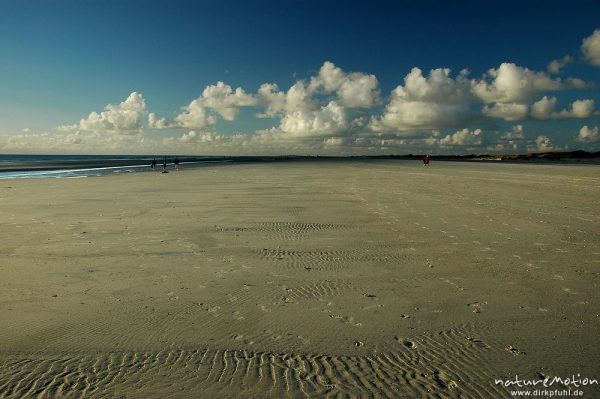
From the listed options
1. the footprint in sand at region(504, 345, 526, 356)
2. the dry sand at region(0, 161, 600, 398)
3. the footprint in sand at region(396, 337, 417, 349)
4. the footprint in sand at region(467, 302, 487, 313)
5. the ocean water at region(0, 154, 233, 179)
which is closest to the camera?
the dry sand at region(0, 161, 600, 398)

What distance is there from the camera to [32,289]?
618cm

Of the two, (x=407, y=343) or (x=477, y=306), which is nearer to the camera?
(x=407, y=343)

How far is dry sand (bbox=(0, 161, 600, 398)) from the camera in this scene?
12.9 ft

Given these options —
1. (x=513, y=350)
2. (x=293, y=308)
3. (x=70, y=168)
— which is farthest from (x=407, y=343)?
(x=70, y=168)

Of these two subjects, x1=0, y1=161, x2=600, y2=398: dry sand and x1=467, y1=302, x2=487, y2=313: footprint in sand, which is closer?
x1=0, y1=161, x2=600, y2=398: dry sand

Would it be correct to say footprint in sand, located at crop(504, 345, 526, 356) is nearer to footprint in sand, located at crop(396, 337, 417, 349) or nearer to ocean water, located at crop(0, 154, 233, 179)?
footprint in sand, located at crop(396, 337, 417, 349)

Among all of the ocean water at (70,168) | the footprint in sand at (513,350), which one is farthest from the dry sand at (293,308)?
the ocean water at (70,168)

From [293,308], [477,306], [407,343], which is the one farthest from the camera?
[477,306]

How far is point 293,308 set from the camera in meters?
5.54

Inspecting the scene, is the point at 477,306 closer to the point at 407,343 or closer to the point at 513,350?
the point at 513,350

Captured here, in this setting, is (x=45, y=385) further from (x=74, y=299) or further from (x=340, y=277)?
(x=340, y=277)

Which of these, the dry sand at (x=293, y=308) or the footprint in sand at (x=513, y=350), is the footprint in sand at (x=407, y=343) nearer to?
the dry sand at (x=293, y=308)

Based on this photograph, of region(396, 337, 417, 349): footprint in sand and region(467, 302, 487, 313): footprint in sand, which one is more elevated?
region(467, 302, 487, 313): footprint in sand

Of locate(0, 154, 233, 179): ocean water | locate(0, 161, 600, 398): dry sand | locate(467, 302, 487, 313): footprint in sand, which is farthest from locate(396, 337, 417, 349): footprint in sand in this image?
locate(0, 154, 233, 179): ocean water
